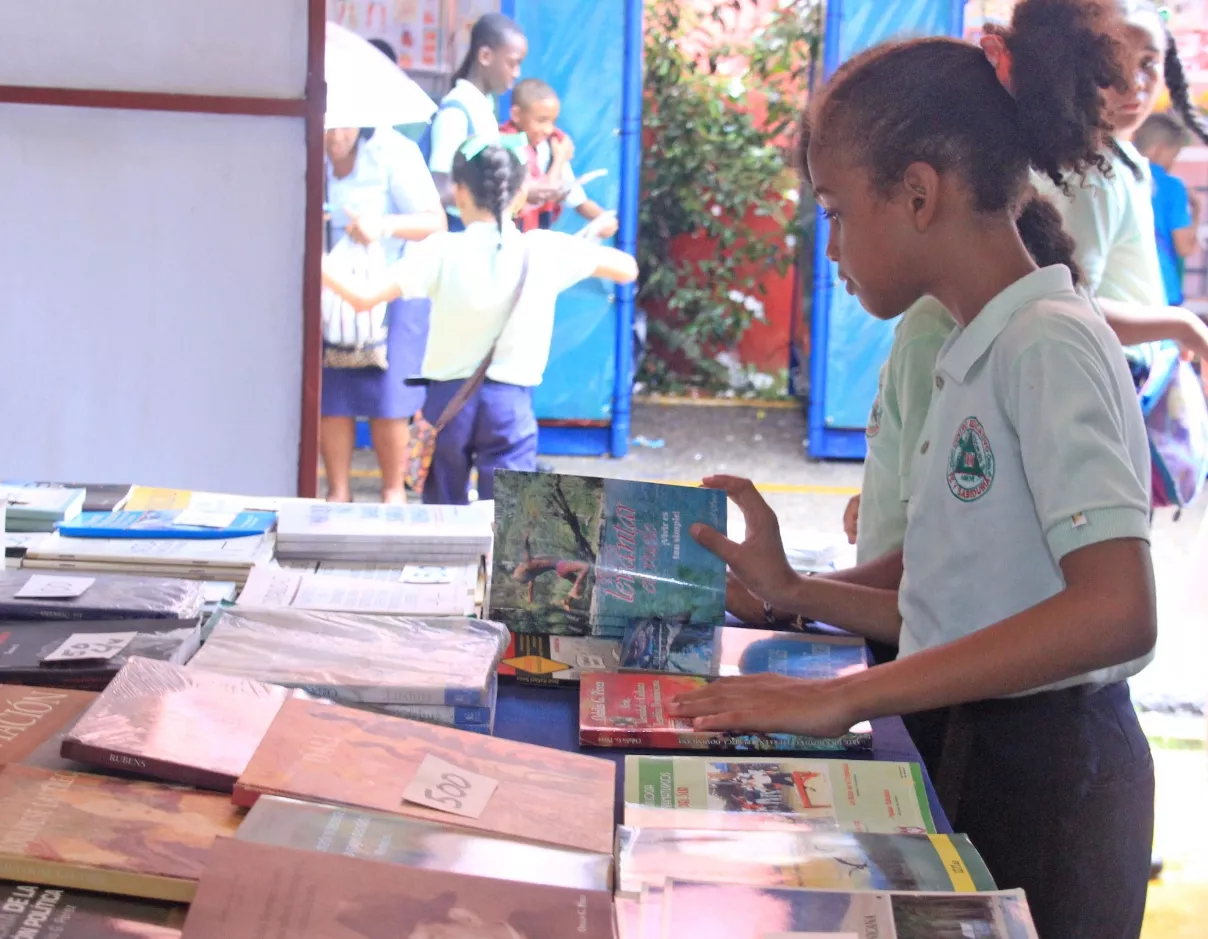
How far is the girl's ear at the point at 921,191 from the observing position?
1.19 meters

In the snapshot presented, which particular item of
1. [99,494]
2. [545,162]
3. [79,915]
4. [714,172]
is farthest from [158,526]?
[714,172]

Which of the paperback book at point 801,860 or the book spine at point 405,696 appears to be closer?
the paperback book at point 801,860

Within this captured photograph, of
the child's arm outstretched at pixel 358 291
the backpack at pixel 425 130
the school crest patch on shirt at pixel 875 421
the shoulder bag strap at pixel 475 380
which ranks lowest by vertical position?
the shoulder bag strap at pixel 475 380

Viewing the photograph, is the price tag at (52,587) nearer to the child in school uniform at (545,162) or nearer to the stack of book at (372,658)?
the stack of book at (372,658)

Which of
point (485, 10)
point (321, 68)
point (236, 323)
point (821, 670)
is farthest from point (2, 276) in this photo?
point (485, 10)

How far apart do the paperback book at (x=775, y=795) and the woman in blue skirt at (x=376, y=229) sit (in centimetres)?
343

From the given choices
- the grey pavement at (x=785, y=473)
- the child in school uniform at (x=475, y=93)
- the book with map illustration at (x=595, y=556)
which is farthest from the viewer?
the child in school uniform at (x=475, y=93)

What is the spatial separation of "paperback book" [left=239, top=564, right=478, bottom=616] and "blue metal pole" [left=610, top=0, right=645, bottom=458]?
3.80 metres

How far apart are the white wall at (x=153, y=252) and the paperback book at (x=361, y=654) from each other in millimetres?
1407

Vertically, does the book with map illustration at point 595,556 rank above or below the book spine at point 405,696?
above

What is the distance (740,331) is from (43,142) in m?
4.71

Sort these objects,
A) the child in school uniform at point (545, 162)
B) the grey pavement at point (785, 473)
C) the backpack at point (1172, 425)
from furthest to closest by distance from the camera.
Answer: the child in school uniform at point (545, 162) → the grey pavement at point (785, 473) → the backpack at point (1172, 425)

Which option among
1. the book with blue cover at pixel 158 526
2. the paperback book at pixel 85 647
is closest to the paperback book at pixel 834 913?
the paperback book at pixel 85 647

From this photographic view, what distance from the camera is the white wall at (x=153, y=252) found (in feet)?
Answer: 8.17
